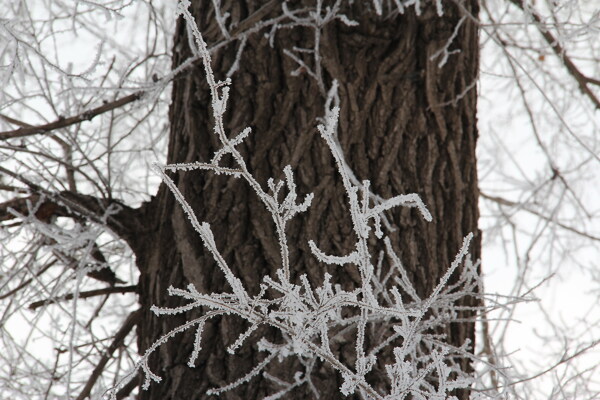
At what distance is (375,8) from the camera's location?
6.76 feet

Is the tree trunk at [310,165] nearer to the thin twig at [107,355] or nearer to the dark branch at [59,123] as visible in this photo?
the thin twig at [107,355]

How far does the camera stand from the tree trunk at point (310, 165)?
186 cm

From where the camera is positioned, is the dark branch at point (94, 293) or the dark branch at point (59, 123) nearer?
the dark branch at point (59, 123)

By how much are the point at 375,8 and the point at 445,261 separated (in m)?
0.76

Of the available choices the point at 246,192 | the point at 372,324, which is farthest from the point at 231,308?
the point at 246,192

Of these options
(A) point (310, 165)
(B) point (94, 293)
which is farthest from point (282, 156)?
(B) point (94, 293)

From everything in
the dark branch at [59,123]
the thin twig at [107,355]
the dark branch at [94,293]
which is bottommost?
the thin twig at [107,355]

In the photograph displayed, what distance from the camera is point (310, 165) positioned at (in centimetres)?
193

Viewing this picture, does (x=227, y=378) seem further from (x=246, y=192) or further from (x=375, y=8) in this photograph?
(x=375, y=8)

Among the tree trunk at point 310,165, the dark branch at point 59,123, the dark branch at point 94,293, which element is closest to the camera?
the tree trunk at point 310,165

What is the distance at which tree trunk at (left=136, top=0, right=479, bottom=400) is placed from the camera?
1.86 m

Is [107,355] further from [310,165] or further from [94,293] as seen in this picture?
[310,165]

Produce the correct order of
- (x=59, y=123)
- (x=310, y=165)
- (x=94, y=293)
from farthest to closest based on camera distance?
(x=94, y=293) → (x=59, y=123) → (x=310, y=165)

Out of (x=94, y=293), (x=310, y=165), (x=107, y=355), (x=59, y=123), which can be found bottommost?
(x=107, y=355)
